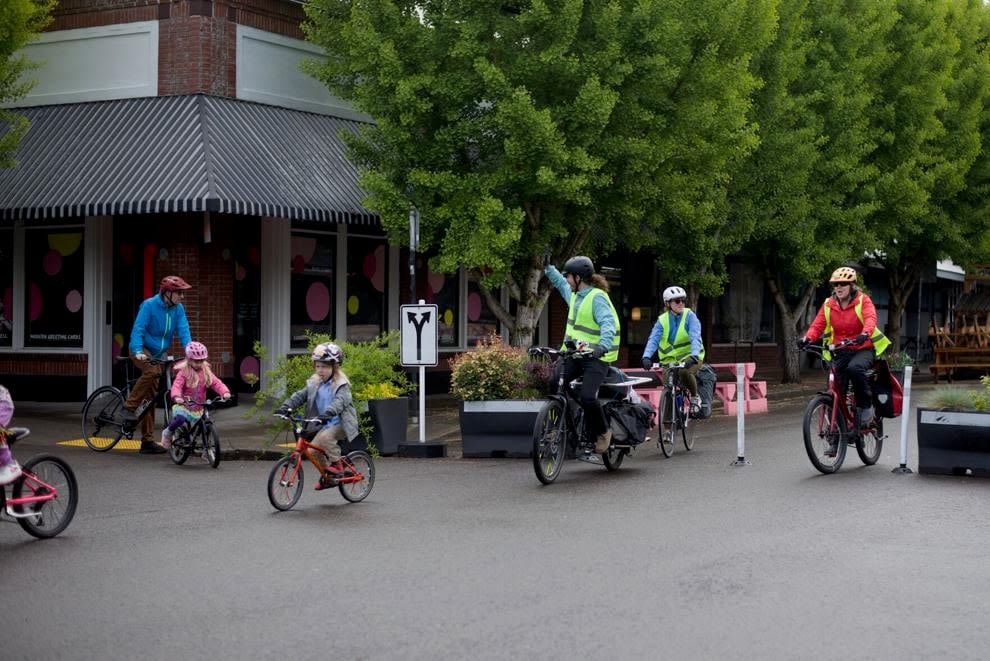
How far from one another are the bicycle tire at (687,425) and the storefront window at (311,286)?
7748mm

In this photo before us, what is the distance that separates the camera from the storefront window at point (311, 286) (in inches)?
867

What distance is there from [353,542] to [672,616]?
2879mm

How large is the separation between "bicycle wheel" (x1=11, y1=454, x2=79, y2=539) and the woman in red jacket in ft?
22.0

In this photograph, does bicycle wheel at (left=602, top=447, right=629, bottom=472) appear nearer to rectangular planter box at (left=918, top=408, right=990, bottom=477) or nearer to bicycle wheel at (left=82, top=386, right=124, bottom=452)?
rectangular planter box at (left=918, top=408, right=990, bottom=477)

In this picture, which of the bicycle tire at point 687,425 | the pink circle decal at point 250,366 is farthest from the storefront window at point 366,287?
the bicycle tire at point 687,425

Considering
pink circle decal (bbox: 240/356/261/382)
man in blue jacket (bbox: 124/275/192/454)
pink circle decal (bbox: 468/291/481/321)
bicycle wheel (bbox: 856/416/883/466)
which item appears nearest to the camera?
bicycle wheel (bbox: 856/416/883/466)

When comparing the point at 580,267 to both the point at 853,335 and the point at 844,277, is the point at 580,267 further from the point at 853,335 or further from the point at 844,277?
the point at 853,335

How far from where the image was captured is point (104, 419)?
1563cm

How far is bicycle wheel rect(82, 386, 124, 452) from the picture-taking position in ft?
51.4

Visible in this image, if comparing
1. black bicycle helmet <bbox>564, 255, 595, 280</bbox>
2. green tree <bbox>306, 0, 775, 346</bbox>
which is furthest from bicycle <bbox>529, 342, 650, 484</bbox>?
green tree <bbox>306, 0, 775, 346</bbox>

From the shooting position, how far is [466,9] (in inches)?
768

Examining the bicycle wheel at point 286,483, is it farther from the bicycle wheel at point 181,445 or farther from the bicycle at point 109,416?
the bicycle at point 109,416

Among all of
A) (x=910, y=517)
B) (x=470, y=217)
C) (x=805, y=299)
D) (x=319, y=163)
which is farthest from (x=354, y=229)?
(x=910, y=517)

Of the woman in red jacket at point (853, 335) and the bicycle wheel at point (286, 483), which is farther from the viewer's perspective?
the woman in red jacket at point (853, 335)
